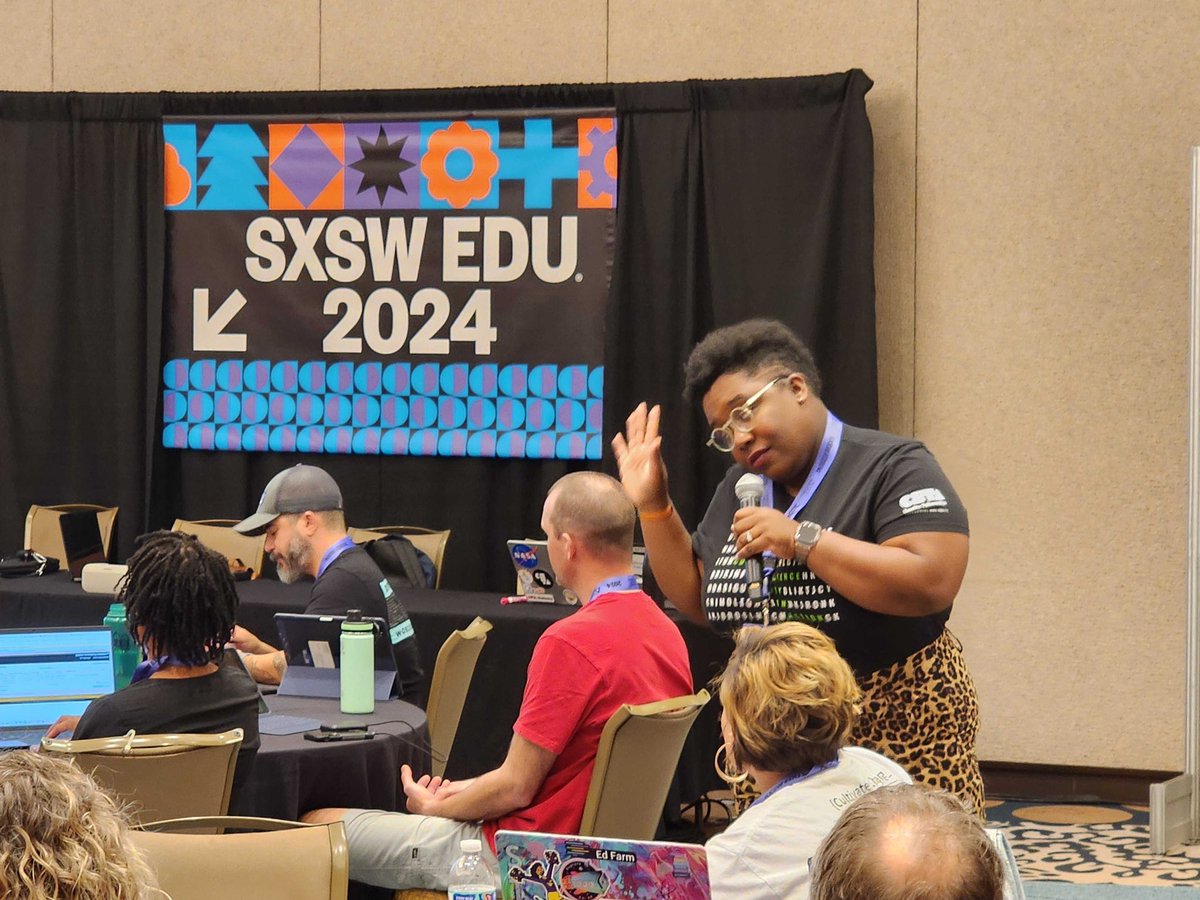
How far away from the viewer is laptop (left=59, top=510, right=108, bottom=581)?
6.52m

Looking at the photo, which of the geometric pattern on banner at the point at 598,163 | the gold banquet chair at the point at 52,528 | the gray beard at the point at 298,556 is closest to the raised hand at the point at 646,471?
the gray beard at the point at 298,556

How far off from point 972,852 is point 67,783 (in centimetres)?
78

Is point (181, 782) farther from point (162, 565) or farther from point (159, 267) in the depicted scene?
point (159, 267)

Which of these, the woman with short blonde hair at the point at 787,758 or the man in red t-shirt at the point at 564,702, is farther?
the man in red t-shirt at the point at 564,702

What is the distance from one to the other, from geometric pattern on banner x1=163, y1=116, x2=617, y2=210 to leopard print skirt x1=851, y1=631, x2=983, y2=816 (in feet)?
13.7

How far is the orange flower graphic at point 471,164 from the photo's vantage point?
6410mm

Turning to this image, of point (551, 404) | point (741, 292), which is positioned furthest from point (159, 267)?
point (741, 292)

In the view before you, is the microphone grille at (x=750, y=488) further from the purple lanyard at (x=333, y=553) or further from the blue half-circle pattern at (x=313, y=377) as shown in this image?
the blue half-circle pattern at (x=313, y=377)

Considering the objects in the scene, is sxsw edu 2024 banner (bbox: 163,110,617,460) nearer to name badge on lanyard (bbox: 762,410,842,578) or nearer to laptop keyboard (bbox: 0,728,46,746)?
laptop keyboard (bbox: 0,728,46,746)

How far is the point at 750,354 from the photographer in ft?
8.21

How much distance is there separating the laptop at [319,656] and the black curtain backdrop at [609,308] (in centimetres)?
252

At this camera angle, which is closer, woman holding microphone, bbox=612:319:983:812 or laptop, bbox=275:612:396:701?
woman holding microphone, bbox=612:319:983:812

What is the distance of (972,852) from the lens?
49.5 inches

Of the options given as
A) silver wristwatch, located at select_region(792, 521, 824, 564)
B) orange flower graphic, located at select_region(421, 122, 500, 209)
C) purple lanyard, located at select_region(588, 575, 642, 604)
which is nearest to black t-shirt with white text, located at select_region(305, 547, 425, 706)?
purple lanyard, located at select_region(588, 575, 642, 604)
